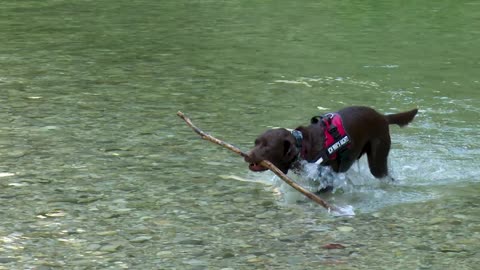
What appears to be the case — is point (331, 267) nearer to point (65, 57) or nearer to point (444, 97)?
point (444, 97)

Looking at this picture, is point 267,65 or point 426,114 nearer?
point 426,114

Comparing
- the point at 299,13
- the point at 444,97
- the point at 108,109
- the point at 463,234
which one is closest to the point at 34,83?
the point at 108,109

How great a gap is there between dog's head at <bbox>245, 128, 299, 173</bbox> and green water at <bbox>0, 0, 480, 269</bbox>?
340mm

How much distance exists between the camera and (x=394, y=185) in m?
7.18

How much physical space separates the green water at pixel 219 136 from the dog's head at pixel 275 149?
34 cm

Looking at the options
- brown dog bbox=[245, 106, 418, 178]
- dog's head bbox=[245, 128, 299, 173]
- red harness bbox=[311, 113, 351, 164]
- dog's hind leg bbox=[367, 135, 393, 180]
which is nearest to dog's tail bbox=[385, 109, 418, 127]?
brown dog bbox=[245, 106, 418, 178]

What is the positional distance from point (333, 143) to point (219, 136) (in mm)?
1942

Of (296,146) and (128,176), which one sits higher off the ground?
(296,146)

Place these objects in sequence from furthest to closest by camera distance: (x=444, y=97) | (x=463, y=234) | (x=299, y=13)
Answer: (x=299, y=13)
(x=444, y=97)
(x=463, y=234)

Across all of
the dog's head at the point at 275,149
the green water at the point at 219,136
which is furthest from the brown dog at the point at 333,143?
the green water at the point at 219,136

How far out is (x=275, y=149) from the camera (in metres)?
6.41

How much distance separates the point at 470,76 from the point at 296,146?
543 cm

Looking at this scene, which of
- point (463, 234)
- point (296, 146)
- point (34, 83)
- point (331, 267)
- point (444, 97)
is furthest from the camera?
point (34, 83)

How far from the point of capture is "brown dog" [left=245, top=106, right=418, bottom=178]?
644 centimetres
